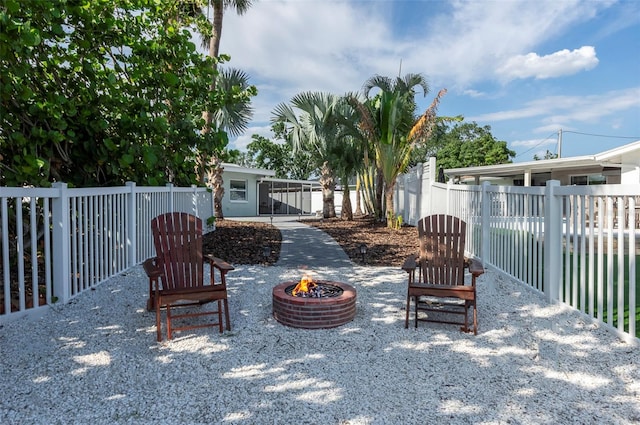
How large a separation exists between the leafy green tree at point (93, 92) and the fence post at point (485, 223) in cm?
476

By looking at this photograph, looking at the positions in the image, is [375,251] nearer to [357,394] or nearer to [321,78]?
[357,394]

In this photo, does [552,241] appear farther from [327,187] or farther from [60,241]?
[327,187]

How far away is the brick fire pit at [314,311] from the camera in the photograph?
3.76 meters

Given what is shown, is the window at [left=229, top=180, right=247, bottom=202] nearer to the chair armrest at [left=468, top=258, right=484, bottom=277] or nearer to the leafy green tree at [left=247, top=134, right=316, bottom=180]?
the leafy green tree at [left=247, top=134, right=316, bottom=180]

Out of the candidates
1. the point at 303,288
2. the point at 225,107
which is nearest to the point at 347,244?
the point at 303,288

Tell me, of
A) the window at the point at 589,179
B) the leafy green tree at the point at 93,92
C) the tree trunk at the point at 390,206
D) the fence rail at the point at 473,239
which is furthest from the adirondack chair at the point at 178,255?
the window at the point at 589,179

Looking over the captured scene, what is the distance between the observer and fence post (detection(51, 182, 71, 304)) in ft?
13.7

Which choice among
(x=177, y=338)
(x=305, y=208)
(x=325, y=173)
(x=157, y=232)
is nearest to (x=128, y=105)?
(x=157, y=232)

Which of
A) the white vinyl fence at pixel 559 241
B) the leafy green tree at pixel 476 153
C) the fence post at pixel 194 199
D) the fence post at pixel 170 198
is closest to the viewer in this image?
the white vinyl fence at pixel 559 241

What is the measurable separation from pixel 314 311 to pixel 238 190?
692 inches

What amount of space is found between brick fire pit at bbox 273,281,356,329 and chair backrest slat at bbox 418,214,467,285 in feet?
3.84

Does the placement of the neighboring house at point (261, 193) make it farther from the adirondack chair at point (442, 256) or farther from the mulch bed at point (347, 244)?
the adirondack chair at point (442, 256)

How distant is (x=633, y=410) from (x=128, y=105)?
659cm

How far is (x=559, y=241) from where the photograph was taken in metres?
4.37
